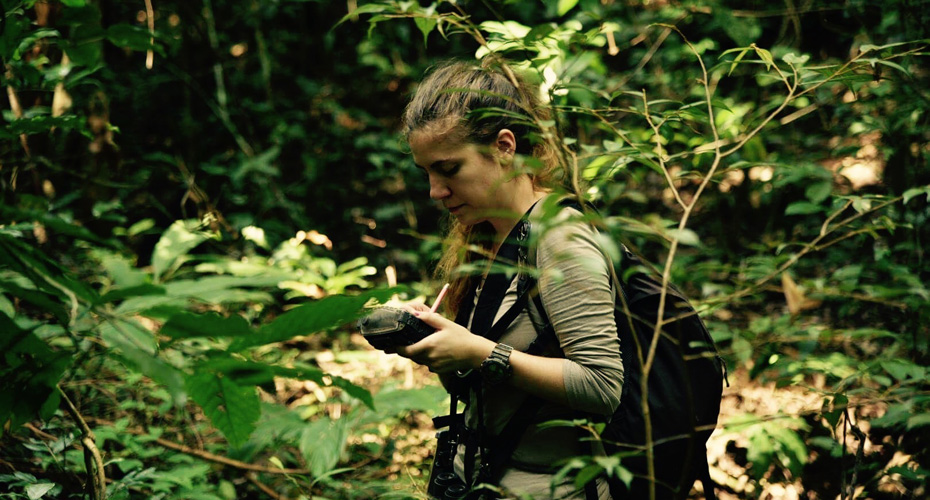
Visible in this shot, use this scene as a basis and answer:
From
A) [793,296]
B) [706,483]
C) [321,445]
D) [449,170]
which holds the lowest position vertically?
[793,296]

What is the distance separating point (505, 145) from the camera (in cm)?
171

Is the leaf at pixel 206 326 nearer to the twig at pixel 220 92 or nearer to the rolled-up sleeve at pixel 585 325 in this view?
the rolled-up sleeve at pixel 585 325

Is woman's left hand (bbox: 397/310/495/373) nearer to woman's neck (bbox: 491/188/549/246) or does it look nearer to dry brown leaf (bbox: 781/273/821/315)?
woman's neck (bbox: 491/188/549/246)

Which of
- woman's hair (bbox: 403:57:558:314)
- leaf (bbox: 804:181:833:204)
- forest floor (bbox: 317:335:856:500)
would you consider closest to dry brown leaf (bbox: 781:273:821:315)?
forest floor (bbox: 317:335:856:500)

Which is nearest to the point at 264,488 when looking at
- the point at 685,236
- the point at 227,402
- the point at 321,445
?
the point at 321,445

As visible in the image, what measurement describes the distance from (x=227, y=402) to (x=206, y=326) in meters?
0.25

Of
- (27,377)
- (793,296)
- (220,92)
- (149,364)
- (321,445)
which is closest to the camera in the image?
(149,364)

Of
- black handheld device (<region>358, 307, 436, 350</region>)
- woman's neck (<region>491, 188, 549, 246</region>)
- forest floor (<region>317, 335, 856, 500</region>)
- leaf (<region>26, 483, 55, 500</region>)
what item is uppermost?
woman's neck (<region>491, 188, 549, 246</region>)

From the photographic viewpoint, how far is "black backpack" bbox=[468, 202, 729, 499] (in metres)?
1.55

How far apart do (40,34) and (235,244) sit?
11.7 ft

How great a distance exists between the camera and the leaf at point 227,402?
3.18ft

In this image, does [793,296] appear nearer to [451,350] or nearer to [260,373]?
[451,350]

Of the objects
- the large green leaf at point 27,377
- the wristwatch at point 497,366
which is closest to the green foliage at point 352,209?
the large green leaf at point 27,377

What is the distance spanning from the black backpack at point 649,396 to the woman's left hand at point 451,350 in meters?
0.13
